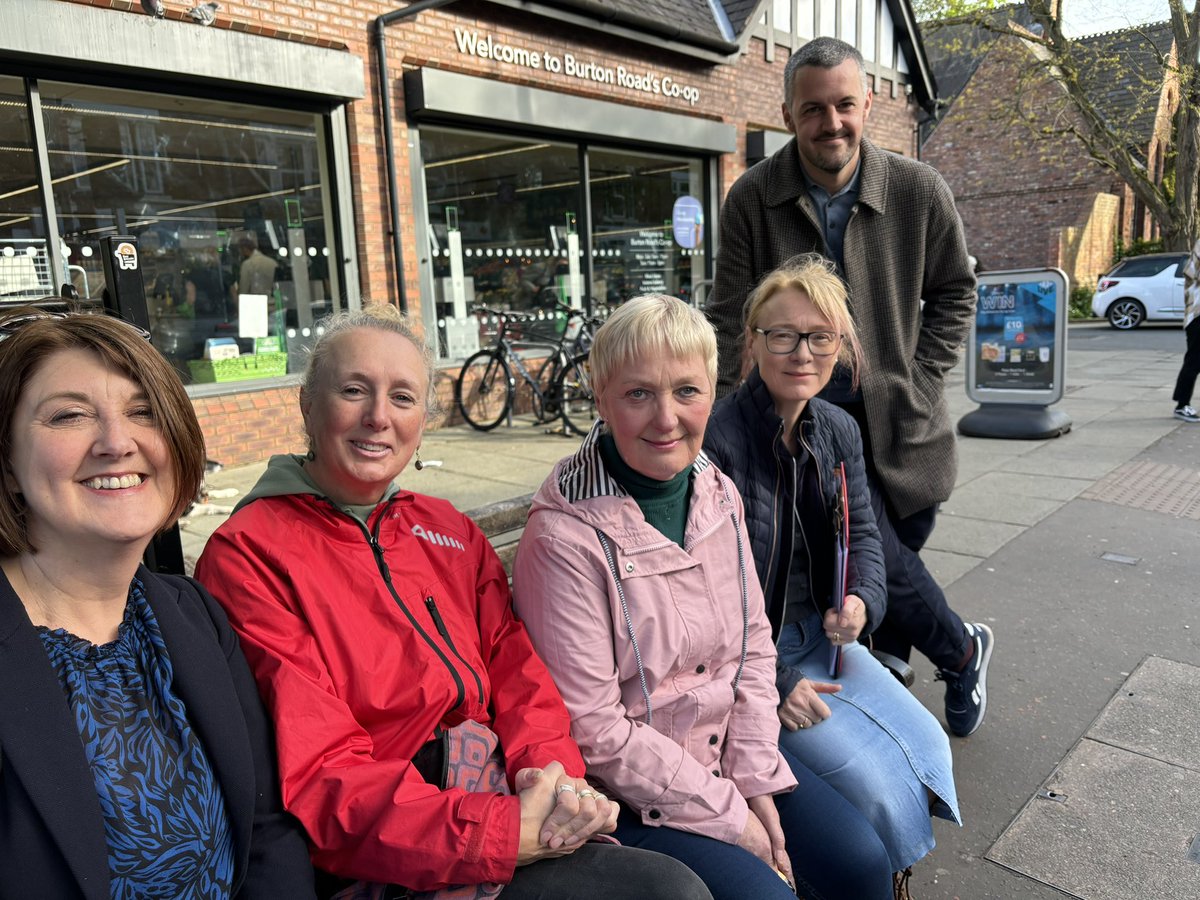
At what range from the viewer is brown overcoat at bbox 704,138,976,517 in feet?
9.57

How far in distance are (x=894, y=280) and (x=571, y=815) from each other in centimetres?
211

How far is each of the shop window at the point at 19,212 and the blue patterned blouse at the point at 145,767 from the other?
6205 mm

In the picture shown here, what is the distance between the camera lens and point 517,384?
31.4 ft

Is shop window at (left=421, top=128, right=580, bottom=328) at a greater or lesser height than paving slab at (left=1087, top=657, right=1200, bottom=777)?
greater

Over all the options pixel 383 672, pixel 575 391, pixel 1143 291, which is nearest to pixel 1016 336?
Result: pixel 575 391

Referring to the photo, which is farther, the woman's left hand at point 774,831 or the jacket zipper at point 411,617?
the woman's left hand at point 774,831

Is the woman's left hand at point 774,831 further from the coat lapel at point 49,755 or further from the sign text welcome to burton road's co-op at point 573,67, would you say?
the sign text welcome to burton road's co-op at point 573,67

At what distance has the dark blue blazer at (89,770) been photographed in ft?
3.88

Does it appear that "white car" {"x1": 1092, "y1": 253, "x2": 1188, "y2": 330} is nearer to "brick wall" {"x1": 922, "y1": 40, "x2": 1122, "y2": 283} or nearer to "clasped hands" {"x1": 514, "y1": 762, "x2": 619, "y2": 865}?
"brick wall" {"x1": 922, "y1": 40, "x2": 1122, "y2": 283}

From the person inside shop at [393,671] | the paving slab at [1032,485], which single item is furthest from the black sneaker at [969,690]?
the paving slab at [1032,485]

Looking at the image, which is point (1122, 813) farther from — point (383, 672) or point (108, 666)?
point (108, 666)

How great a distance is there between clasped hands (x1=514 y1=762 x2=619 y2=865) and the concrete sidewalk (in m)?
1.45

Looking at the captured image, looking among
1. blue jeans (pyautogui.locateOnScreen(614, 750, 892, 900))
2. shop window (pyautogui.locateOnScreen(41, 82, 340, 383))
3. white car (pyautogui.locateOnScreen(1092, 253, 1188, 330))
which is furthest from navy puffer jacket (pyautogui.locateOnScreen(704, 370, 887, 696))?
white car (pyautogui.locateOnScreen(1092, 253, 1188, 330))

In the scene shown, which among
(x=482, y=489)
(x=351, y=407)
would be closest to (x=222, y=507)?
(x=482, y=489)
